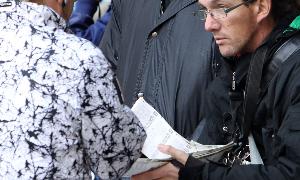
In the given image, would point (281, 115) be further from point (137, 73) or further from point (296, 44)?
point (137, 73)

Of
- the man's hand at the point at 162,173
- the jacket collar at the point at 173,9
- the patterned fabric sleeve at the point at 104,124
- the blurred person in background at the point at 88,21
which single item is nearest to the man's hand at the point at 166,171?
the man's hand at the point at 162,173

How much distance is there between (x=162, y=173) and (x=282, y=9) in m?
0.87

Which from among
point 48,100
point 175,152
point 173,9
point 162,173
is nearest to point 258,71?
point 175,152

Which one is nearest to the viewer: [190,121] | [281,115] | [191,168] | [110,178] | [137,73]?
[110,178]

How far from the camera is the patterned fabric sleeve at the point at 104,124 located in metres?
1.87

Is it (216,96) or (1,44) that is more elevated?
(1,44)

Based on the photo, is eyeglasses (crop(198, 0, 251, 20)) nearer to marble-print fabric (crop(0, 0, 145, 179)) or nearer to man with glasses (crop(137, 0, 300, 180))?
man with glasses (crop(137, 0, 300, 180))

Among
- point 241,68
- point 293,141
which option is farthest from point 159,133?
point 293,141

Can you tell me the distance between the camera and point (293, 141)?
2.08m

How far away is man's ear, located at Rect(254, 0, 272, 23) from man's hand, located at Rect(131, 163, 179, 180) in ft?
2.41

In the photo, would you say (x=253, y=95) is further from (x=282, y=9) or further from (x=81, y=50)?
(x=81, y=50)

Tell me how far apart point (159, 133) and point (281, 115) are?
1.81 ft

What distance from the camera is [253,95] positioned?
2.34 m

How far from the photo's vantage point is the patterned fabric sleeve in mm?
1869
